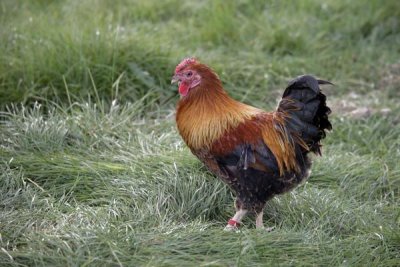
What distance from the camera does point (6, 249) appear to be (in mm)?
3955

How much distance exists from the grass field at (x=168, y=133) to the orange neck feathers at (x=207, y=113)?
468 millimetres

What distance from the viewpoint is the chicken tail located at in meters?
4.42

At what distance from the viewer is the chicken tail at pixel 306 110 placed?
4422 millimetres

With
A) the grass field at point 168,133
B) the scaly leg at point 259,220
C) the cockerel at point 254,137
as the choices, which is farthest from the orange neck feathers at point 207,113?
the scaly leg at point 259,220

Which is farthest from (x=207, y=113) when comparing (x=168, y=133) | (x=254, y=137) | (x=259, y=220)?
(x=168, y=133)

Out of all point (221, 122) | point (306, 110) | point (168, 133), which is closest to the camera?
point (306, 110)

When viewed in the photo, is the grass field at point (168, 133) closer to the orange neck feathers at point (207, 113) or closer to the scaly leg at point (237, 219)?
the scaly leg at point (237, 219)

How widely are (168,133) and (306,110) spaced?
169cm

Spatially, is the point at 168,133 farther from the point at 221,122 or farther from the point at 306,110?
the point at 306,110

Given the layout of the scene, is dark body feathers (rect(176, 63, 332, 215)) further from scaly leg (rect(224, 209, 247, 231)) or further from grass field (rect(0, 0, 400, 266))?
grass field (rect(0, 0, 400, 266))

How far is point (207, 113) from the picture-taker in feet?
15.2

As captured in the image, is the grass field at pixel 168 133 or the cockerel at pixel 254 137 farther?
the cockerel at pixel 254 137

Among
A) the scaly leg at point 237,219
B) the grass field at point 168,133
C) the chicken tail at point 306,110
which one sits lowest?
the scaly leg at point 237,219

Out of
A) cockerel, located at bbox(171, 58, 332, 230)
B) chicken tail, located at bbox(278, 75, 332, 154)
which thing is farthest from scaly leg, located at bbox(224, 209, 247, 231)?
chicken tail, located at bbox(278, 75, 332, 154)
